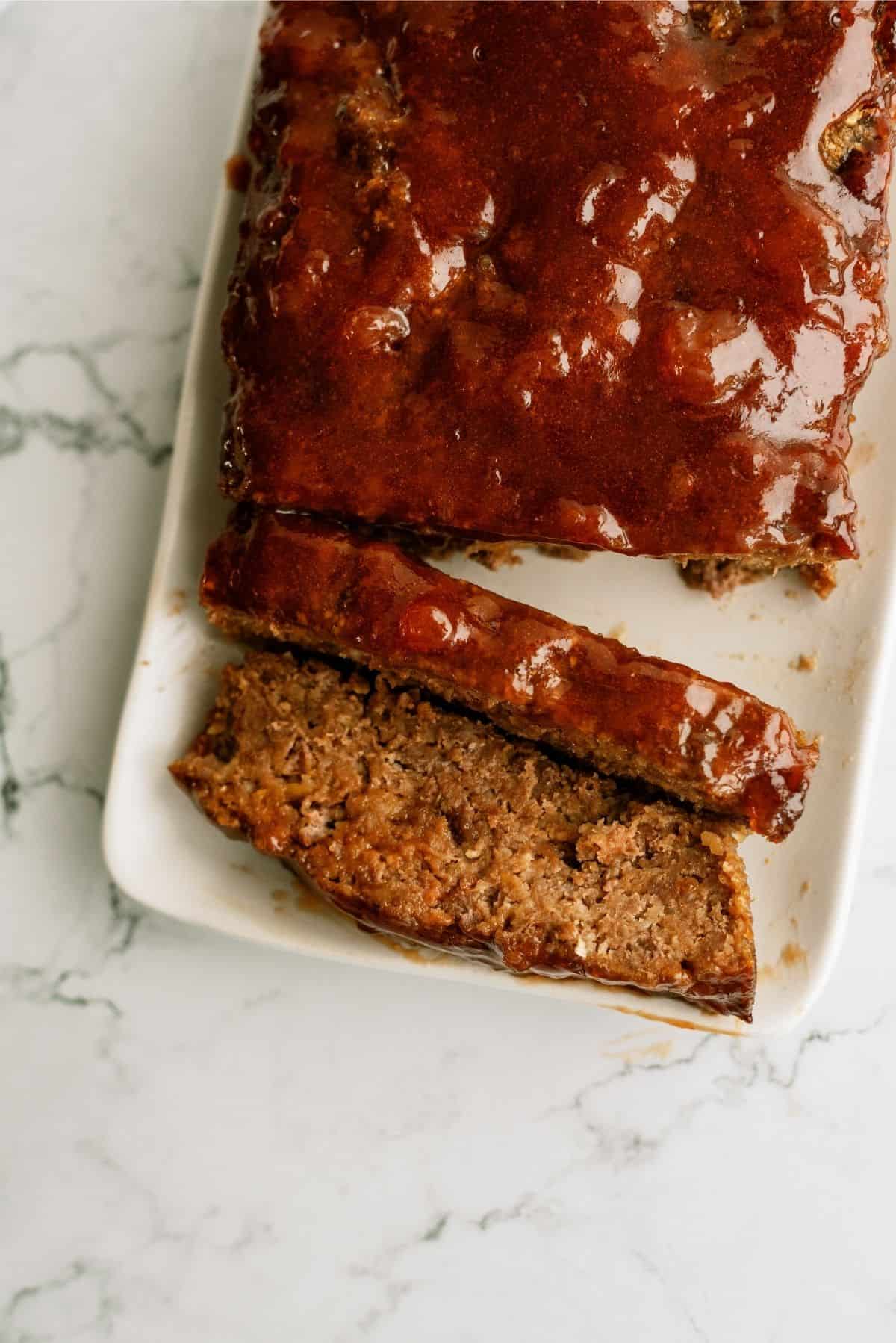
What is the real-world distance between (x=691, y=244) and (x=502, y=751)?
1267mm

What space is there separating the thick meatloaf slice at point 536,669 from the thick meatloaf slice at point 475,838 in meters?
0.13

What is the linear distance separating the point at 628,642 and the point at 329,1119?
163cm

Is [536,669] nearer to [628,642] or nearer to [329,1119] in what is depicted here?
[628,642]

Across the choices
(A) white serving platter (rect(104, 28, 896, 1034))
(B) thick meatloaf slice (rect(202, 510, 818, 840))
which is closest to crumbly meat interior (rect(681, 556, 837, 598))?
(A) white serving platter (rect(104, 28, 896, 1034))

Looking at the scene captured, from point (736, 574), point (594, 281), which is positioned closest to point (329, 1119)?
point (736, 574)

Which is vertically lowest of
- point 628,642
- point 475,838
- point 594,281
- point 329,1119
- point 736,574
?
point 329,1119

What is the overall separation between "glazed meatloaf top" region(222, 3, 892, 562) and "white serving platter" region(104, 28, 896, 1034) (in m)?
0.41

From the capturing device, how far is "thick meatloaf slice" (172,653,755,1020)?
108 inches

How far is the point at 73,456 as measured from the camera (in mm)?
3494

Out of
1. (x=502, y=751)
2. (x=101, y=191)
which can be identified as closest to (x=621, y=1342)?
(x=502, y=751)

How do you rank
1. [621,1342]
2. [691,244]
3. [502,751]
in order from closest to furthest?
1. [691,244]
2. [502,751]
3. [621,1342]

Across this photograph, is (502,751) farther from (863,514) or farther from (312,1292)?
(312,1292)

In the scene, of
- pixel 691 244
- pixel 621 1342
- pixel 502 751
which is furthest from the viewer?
pixel 621 1342

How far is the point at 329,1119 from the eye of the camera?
11.2 ft
